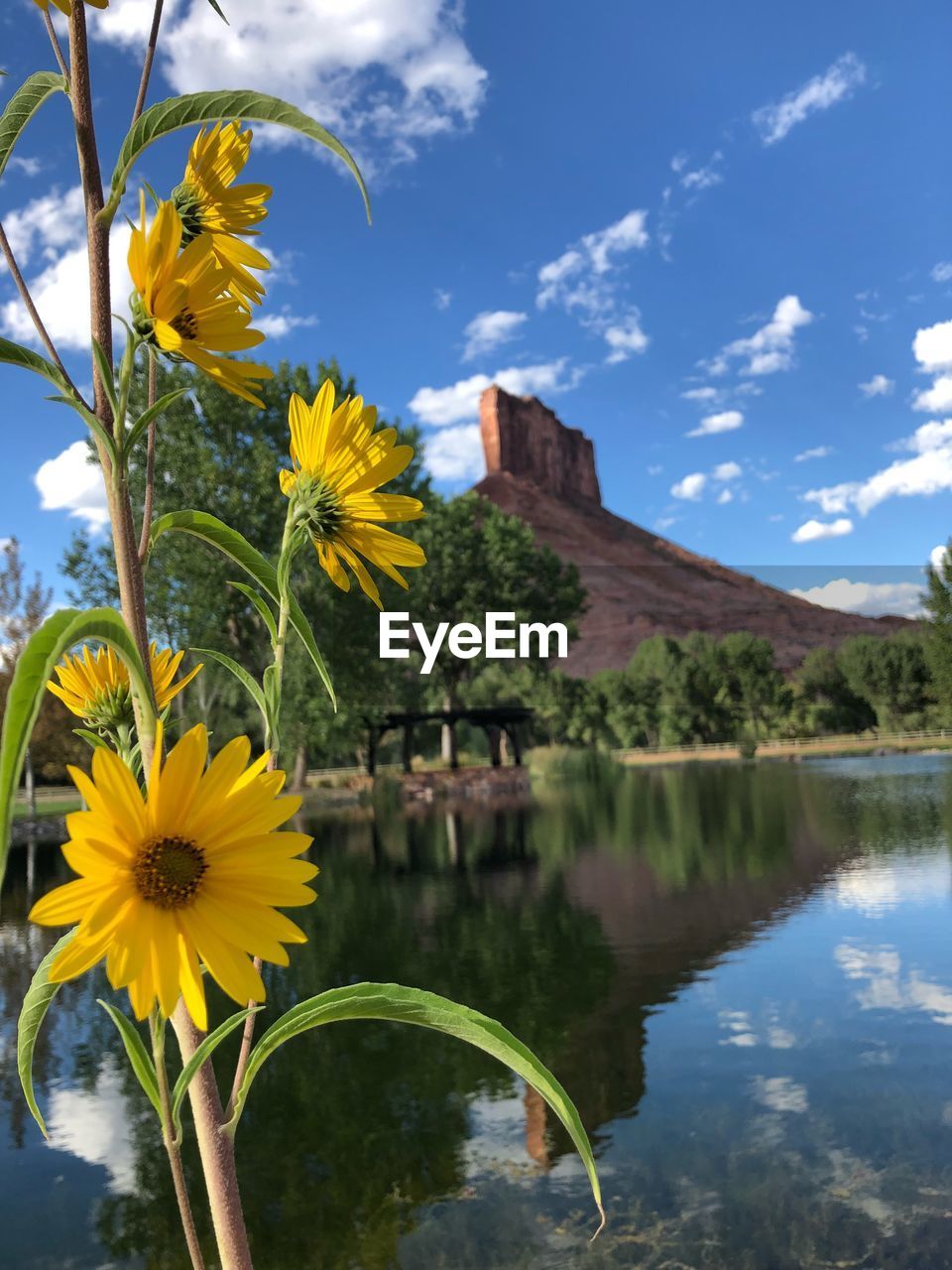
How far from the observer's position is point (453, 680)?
112 ft

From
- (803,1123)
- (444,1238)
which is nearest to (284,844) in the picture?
(444,1238)

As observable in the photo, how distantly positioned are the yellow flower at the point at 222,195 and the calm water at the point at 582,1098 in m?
4.11

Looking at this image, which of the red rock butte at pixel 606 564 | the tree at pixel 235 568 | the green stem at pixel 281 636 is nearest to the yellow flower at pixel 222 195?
the green stem at pixel 281 636

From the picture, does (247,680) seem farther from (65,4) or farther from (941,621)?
(941,621)

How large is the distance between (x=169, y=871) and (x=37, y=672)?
0.15m

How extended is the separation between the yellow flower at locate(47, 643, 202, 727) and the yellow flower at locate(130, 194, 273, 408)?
0.30 metres

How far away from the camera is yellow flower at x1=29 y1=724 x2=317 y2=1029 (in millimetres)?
575

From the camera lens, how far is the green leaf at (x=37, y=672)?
1.66 ft

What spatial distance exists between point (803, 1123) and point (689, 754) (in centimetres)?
3999

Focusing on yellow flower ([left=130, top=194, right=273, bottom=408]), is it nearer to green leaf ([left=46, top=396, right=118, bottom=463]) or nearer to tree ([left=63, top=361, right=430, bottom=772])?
green leaf ([left=46, top=396, right=118, bottom=463])

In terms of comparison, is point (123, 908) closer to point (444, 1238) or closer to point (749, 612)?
point (444, 1238)

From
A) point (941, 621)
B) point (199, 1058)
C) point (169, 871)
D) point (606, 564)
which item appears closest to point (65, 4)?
point (169, 871)

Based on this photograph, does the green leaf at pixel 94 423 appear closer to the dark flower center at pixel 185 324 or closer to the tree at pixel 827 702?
the dark flower center at pixel 185 324

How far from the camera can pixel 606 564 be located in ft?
335
